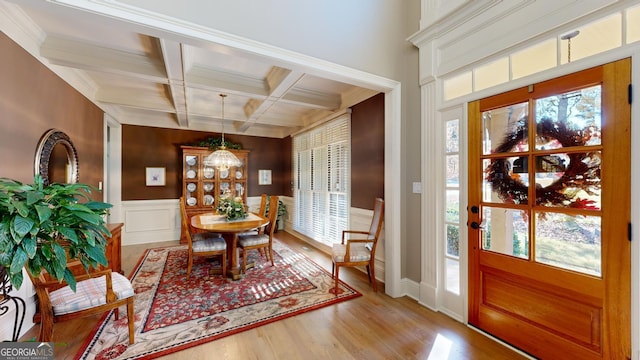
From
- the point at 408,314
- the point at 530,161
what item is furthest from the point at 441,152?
the point at 408,314

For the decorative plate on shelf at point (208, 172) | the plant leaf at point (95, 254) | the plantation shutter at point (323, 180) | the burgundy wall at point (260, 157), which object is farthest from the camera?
the decorative plate on shelf at point (208, 172)

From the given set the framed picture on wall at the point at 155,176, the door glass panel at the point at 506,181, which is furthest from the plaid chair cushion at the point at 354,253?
the framed picture on wall at the point at 155,176

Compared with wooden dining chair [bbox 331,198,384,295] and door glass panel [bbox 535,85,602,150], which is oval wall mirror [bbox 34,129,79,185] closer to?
wooden dining chair [bbox 331,198,384,295]

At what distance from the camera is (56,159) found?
2781mm

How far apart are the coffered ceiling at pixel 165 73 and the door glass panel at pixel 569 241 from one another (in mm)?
2067

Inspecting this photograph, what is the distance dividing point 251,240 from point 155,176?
3196mm

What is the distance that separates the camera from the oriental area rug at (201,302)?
2008mm

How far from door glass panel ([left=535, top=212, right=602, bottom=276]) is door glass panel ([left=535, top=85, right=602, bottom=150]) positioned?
19.9 inches

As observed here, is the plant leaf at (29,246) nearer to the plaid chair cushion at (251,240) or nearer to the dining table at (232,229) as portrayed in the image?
the dining table at (232,229)

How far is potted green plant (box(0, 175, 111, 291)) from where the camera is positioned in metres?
0.99

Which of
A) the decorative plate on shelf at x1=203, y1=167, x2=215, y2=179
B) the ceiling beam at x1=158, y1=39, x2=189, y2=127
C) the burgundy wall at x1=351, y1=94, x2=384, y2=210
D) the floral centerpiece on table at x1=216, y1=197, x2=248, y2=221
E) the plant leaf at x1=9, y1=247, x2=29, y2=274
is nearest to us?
the plant leaf at x1=9, y1=247, x2=29, y2=274

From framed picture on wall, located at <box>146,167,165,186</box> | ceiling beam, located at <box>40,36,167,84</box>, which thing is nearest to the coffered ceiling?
ceiling beam, located at <box>40,36,167,84</box>

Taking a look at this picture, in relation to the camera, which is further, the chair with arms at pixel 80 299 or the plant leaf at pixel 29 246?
the chair with arms at pixel 80 299

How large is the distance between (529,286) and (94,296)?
10.8 ft
